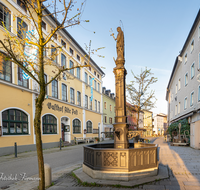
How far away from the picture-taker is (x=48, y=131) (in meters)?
19.2

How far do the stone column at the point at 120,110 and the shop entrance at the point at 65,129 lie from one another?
1752cm

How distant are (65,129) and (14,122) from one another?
9757mm

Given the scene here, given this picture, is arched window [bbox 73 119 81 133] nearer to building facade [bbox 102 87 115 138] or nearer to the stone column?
building facade [bbox 102 87 115 138]

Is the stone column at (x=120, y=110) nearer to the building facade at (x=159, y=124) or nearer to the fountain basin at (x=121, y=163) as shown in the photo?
the fountain basin at (x=121, y=163)

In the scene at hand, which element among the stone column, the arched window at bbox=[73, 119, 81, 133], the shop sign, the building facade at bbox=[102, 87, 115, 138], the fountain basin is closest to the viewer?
the fountain basin

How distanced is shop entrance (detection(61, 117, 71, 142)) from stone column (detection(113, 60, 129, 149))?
1752cm

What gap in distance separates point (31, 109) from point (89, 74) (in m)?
17.0

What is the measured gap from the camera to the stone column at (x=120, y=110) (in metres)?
6.39

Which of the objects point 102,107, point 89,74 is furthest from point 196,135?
point 102,107

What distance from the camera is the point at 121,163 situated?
5488 millimetres

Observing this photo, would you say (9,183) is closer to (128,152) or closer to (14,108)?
(128,152)

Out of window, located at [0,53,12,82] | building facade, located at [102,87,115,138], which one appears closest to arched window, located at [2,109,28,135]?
window, located at [0,53,12,82]

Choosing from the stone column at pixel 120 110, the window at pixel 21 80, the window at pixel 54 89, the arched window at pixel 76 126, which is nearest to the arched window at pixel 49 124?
the window at pixel 54 89

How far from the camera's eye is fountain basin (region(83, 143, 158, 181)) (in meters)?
5.46
